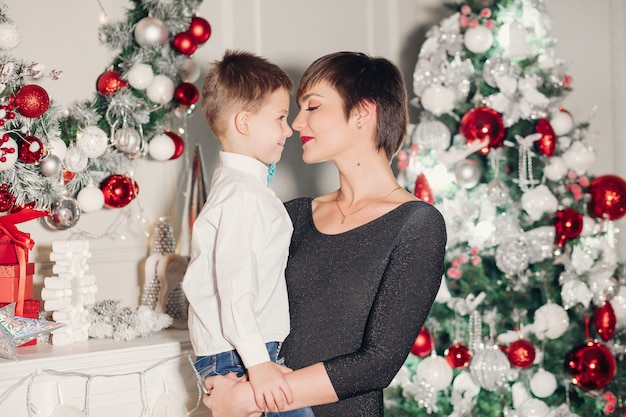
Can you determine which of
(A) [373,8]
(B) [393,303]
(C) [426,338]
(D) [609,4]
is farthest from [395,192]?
(D) [609,4]

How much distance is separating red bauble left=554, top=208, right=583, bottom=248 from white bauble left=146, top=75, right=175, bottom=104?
59.9 inches

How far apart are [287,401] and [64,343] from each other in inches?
38.4

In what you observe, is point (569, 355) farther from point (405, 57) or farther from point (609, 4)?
point (609, 4)

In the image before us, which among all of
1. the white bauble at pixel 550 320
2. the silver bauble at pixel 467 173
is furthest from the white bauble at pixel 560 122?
the white bauble at pixel 550 320

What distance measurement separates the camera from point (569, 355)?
3.21m

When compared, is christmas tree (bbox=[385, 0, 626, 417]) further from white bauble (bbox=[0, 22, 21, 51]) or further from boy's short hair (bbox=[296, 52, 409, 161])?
white bauble (bbox=[0, 22, 21, 51])

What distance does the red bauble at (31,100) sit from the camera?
7.53 ft

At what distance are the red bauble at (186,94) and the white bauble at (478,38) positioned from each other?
1.07 metres

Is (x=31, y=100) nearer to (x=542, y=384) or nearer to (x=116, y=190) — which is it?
(x=116, y=190)

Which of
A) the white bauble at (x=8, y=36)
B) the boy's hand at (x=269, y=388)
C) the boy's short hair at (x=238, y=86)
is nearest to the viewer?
the boy's hand at (x=269, y=388)

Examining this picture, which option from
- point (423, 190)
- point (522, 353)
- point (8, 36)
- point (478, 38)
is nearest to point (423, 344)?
point (522, 353)

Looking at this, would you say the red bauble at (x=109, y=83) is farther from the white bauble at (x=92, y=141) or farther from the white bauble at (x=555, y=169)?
the white bauble at (x=555, y=169)

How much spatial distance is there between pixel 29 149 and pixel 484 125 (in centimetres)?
166

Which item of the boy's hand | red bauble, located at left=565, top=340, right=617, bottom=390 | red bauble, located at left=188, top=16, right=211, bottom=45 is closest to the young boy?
the boy's hand
